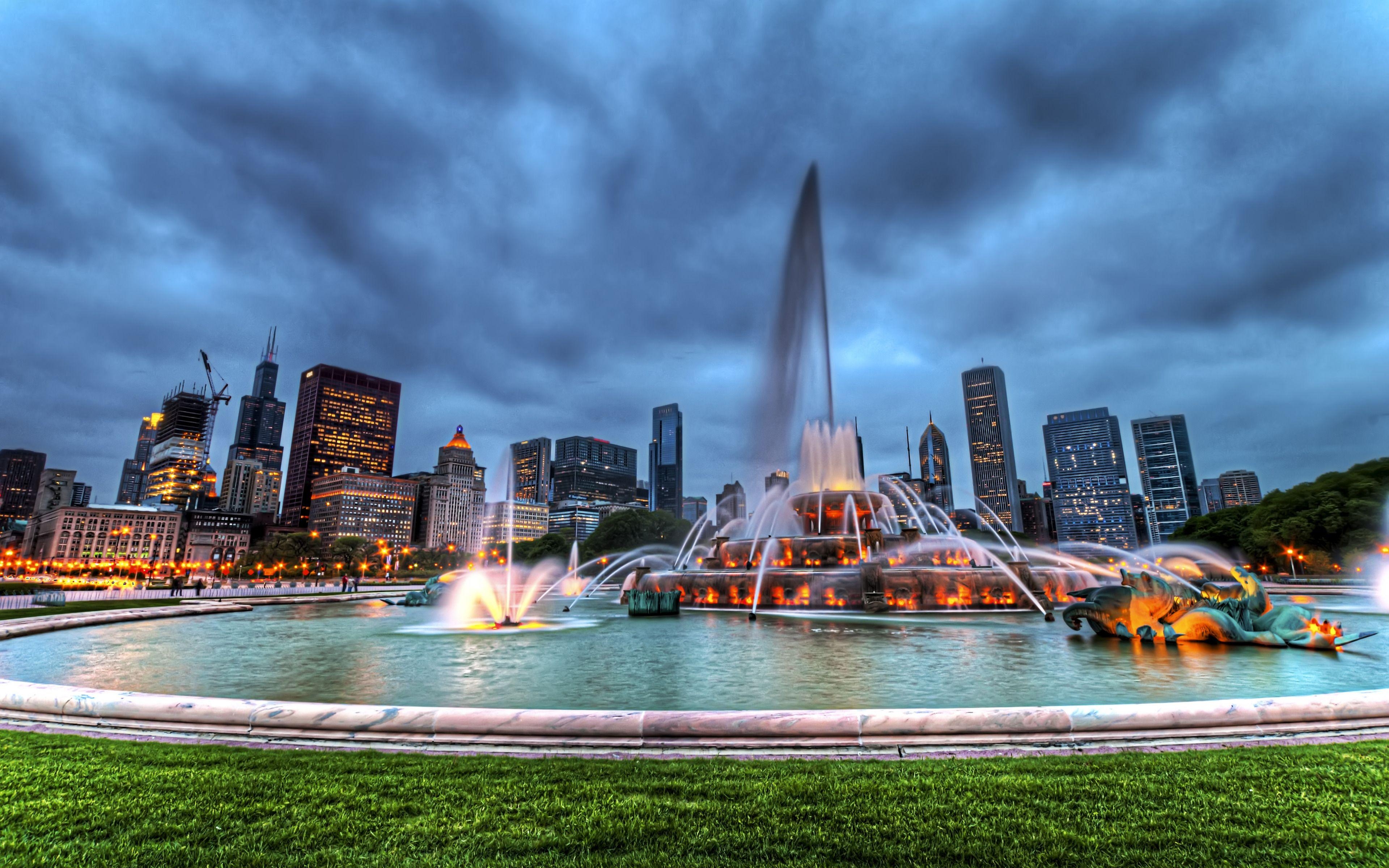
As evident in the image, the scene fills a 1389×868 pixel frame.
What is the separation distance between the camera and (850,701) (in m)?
10.1

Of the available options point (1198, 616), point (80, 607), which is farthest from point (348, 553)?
point (1198, 616)

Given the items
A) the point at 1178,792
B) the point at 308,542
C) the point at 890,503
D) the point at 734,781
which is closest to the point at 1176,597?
the point at 1178,792

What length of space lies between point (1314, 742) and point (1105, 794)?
3908mm

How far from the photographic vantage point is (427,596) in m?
44.9

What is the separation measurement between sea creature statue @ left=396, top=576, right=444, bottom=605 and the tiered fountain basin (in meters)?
15.7

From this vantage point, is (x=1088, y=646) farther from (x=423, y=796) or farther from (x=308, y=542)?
(x=308, y=542)

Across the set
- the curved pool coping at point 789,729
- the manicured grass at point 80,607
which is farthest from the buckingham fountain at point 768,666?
the manicured grass at point 80,607

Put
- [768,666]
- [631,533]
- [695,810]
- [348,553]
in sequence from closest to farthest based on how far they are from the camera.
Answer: [695,810] → [768,666] → [631,533] → [348,553]

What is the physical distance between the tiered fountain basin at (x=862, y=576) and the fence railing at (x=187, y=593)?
108 feet

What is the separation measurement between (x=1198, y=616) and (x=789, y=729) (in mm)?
17034

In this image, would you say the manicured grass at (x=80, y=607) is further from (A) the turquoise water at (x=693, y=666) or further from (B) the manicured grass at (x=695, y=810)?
(B) the manicured grass at (x=695, y=810)

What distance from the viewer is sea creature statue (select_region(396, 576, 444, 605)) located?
44.2 metres

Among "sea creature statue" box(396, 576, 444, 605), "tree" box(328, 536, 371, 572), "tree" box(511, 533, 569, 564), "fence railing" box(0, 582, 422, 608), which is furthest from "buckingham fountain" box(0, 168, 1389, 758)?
"tree" box(328, 536, 371, 572)

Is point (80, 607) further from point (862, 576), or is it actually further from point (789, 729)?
point (789, 729)
